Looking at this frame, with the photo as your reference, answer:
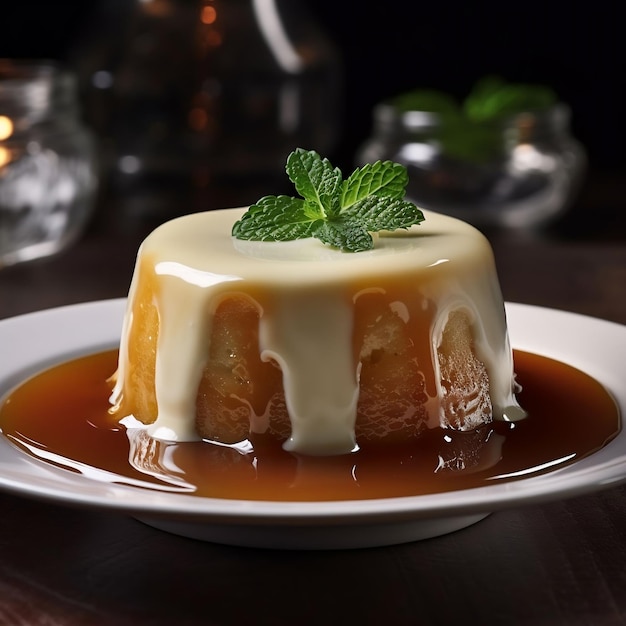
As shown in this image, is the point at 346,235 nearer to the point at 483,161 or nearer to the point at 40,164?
the point at 40,164

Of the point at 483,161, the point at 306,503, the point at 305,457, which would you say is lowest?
the point at 483,161

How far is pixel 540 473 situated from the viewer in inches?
50.8

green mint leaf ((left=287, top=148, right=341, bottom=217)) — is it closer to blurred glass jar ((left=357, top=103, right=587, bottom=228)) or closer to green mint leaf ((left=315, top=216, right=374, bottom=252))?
green mint leaf ((left=315, top=216, right=374, bottom=252))

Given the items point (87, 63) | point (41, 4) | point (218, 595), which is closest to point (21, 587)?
point (218, 595)

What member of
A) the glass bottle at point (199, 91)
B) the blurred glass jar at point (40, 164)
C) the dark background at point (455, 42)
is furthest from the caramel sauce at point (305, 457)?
the dark background at point (455, 42)

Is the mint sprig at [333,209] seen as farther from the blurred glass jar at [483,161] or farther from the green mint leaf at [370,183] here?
the blurred glass jar at [483,161]

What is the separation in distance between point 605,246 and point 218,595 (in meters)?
2.10

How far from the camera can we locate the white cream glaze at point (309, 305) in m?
1.38

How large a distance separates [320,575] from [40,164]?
6.02 feet

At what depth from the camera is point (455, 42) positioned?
3951mm

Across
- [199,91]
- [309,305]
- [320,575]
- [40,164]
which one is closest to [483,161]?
[199,91]

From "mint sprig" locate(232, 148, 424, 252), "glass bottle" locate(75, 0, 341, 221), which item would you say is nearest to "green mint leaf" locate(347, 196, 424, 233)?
"mint sprig" locate(232, 148, 424, 252)

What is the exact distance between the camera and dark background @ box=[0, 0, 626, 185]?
3.89m

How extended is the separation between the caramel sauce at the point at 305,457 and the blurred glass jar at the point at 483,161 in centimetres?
165
